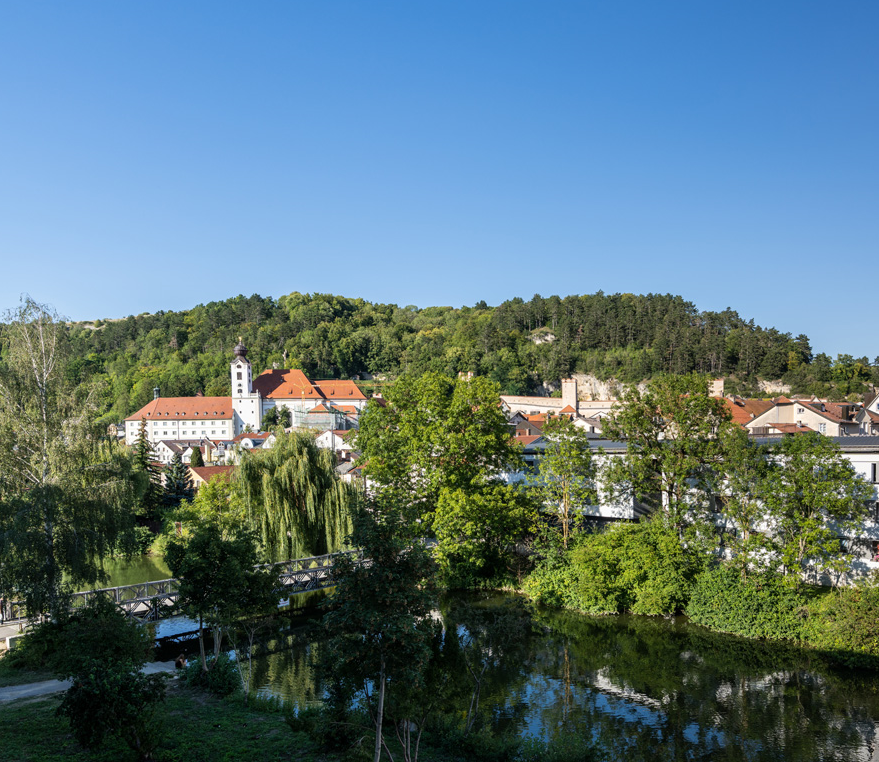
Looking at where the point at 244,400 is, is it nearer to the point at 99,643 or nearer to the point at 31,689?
the point at 31,689

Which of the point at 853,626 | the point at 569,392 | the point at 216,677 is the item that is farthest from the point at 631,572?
the point at 569,392

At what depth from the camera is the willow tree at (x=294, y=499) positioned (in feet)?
81.5

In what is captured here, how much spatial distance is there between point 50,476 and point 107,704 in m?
8.39

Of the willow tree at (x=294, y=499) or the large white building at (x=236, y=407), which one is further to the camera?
the large white building at (x=236, y=407)

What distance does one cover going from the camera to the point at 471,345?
124750 millimetres

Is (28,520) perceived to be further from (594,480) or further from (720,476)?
(720,476)

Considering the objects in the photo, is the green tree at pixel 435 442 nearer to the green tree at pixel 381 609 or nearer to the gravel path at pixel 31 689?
the gravel path at pixel 31 689

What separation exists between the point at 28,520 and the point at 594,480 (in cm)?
1888

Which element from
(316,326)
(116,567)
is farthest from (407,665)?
(316,326)

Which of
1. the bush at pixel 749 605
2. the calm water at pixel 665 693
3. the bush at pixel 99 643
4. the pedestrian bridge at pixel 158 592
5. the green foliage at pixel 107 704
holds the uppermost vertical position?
the bush at pixel 99 643

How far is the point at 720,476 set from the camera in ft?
73.1

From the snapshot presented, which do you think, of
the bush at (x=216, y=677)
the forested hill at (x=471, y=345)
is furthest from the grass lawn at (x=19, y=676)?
the forested hill at (x=471, y=345)

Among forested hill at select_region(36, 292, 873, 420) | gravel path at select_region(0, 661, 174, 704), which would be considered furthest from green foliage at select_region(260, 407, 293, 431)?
gravel path at select_region(0, 661, 174, 704)

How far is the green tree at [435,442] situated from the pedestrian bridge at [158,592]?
4197mm
